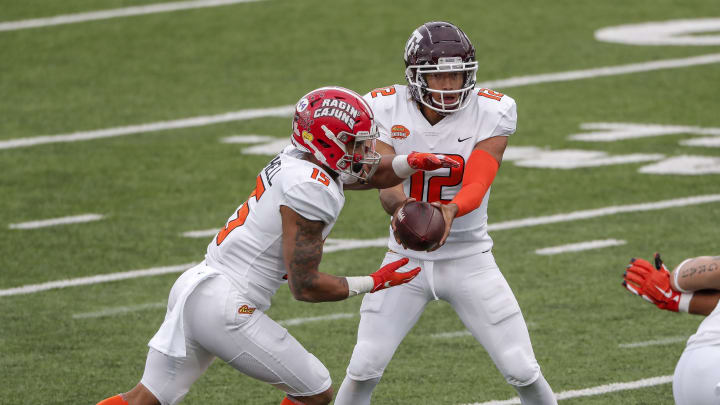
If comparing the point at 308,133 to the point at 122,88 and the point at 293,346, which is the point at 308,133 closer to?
the point at 293,346

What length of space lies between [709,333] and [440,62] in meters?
1.60

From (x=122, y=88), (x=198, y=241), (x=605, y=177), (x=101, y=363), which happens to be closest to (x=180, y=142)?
(x=122, y=88)

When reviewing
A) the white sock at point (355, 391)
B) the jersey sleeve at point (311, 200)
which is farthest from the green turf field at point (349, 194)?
the jersey sleeve at point (311, 200)

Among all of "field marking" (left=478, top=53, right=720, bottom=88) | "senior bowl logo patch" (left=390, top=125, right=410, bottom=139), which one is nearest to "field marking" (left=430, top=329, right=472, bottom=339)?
"senior bowl logo patch" (left=390, top=125, right=410, bottom=139)

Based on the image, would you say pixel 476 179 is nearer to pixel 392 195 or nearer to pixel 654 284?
pixel 392 195

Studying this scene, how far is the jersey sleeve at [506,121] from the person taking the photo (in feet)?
17.6

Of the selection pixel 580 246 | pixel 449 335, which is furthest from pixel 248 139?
pixel 449 335

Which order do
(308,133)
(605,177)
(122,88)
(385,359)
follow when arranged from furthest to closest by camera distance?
(122,88) < (605,177) < (385,359) < (308,133)

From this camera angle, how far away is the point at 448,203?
17.3 ft

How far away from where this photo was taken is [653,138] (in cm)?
1112

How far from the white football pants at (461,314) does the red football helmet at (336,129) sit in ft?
2.21

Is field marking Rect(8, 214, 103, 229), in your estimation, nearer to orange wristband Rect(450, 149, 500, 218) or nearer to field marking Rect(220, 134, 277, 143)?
field marking Rect(220, 134, 277, 143)

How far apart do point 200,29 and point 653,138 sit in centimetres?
557

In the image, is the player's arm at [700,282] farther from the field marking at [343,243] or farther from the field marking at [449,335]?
the field marking at [343,243]
